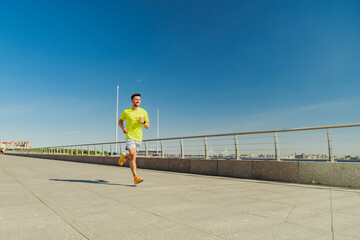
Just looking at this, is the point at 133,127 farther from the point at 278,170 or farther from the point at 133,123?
the point at 278,170

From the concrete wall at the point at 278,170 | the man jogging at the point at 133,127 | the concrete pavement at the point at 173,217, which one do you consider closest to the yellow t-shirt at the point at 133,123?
the man jogging at the point at 133,127

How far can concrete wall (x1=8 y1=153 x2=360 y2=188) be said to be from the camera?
20.2 feet

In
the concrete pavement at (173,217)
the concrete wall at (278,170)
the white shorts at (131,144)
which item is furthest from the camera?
the concrete wall at (278,170)

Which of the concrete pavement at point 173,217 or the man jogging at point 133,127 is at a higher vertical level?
the man jogging at point 133,127

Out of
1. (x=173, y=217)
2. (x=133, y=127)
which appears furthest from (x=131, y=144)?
(x=173, y=217)

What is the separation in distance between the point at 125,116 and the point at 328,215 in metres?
4.38

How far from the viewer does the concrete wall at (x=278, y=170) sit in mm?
6145

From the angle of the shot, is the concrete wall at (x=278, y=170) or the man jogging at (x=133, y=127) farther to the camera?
the concrete wall at (x=278, y=170)

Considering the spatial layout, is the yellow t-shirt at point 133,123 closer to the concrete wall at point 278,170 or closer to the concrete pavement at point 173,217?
the concrete pavement at point 173,217

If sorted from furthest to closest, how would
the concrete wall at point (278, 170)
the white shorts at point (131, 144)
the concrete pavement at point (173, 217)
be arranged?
the concrete wall at point (278, 170), the white shorts at point (131, 144), the concrete pavement at point (173, 217)

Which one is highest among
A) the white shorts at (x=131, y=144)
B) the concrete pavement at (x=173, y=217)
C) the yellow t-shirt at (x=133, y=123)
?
the yellow t-shirt at (x=133, y=123)

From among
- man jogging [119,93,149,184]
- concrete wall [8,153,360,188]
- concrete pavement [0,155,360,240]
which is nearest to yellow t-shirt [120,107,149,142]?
man jogging [119,93,149,184]

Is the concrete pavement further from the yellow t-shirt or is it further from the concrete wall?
the concrete wall

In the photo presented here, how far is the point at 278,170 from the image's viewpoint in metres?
7.37
